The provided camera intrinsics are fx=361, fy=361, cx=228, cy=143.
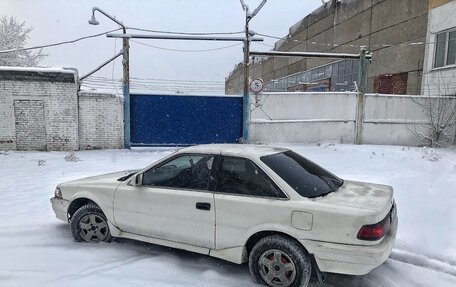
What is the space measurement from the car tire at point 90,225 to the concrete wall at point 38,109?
840 cm

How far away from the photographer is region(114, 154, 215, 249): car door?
3768 mm

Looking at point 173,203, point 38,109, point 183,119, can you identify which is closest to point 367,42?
point 183,119

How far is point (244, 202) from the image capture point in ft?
11.7

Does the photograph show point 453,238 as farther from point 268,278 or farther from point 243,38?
point 243,38

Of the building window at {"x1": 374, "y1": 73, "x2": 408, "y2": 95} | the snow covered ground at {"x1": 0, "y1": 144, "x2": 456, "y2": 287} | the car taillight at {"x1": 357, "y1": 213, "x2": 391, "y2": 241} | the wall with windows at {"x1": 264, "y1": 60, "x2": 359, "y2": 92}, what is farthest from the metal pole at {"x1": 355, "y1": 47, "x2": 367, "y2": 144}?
the car taillight at {"x1": 357, "y1": 213, "x2": 391, "y2": 241}

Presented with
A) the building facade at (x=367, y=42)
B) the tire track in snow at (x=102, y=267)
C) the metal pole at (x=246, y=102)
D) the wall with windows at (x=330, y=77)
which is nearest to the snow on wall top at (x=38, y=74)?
the metal pole at (x=246, y=102)

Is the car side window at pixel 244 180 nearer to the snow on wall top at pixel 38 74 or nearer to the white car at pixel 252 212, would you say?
the white car at pixel 252 212

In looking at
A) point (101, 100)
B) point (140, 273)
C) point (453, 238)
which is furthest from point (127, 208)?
point (101, 100)

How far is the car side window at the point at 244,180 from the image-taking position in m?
3.56

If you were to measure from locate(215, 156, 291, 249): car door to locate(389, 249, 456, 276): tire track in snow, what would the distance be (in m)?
1.84

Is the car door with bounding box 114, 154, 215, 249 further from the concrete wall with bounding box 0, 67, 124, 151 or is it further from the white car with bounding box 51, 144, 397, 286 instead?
the concrete wall with bounding box 0, 67, 124, 151

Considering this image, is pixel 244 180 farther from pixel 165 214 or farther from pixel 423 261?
pixel 423 261

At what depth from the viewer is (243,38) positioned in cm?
1231

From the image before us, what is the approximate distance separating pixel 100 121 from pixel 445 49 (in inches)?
536
